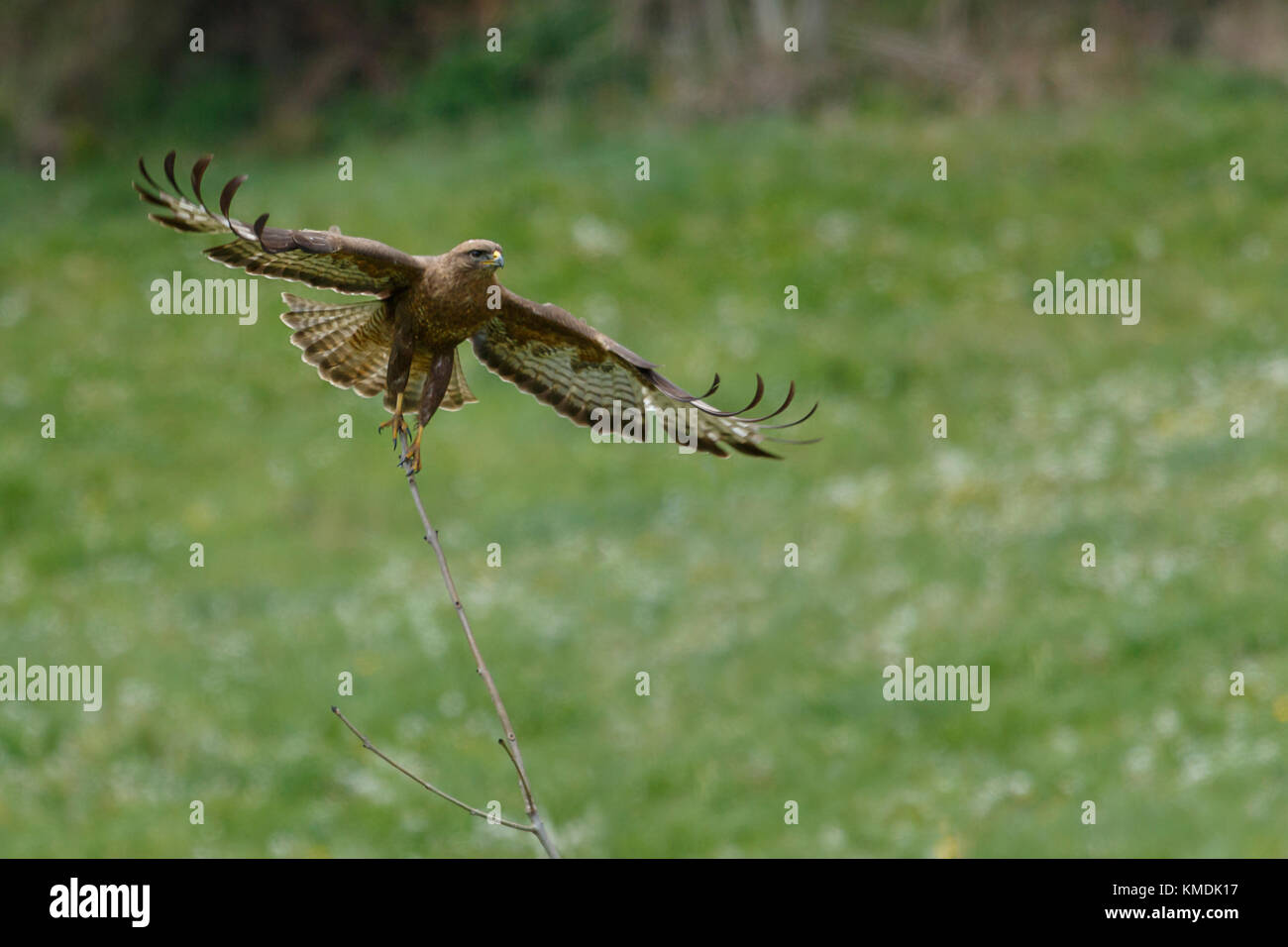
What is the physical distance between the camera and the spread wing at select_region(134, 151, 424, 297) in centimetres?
338

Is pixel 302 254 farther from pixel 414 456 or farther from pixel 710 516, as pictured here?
pixel 710 516

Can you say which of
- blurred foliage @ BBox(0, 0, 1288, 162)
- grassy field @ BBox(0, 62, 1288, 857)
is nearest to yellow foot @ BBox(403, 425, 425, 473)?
grassy field @ BBox(0, 62, 1288, 857)

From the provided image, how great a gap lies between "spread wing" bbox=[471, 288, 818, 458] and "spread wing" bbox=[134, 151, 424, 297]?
32 cm

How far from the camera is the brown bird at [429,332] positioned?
3.46 meters

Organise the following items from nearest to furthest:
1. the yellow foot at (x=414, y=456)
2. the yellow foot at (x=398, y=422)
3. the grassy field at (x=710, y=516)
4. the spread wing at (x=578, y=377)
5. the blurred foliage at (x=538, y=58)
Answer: the yellow foot at (x=414, y=456), the yellow foot at (x=398, y=422), the spread wing at (x=578, y=377), the grassy field at (x=710, y=516), the blurred foliage at (x=538, y=58)

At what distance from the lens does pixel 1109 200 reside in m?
18.3

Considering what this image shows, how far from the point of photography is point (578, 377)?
14.0 feet

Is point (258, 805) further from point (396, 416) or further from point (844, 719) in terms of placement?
point (396, 416)

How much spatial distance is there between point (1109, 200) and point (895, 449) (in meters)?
5.70

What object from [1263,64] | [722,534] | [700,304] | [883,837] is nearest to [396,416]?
[883,837]

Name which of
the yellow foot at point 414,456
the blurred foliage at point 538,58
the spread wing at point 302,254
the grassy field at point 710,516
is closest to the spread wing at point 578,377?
the spread wing at point 302,254

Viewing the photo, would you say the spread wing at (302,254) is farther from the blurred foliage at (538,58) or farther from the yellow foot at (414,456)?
the blurred foliage at (538,58)

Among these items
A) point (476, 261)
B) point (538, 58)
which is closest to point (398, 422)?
point (476, 261)

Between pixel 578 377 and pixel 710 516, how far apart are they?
31.0 ft
